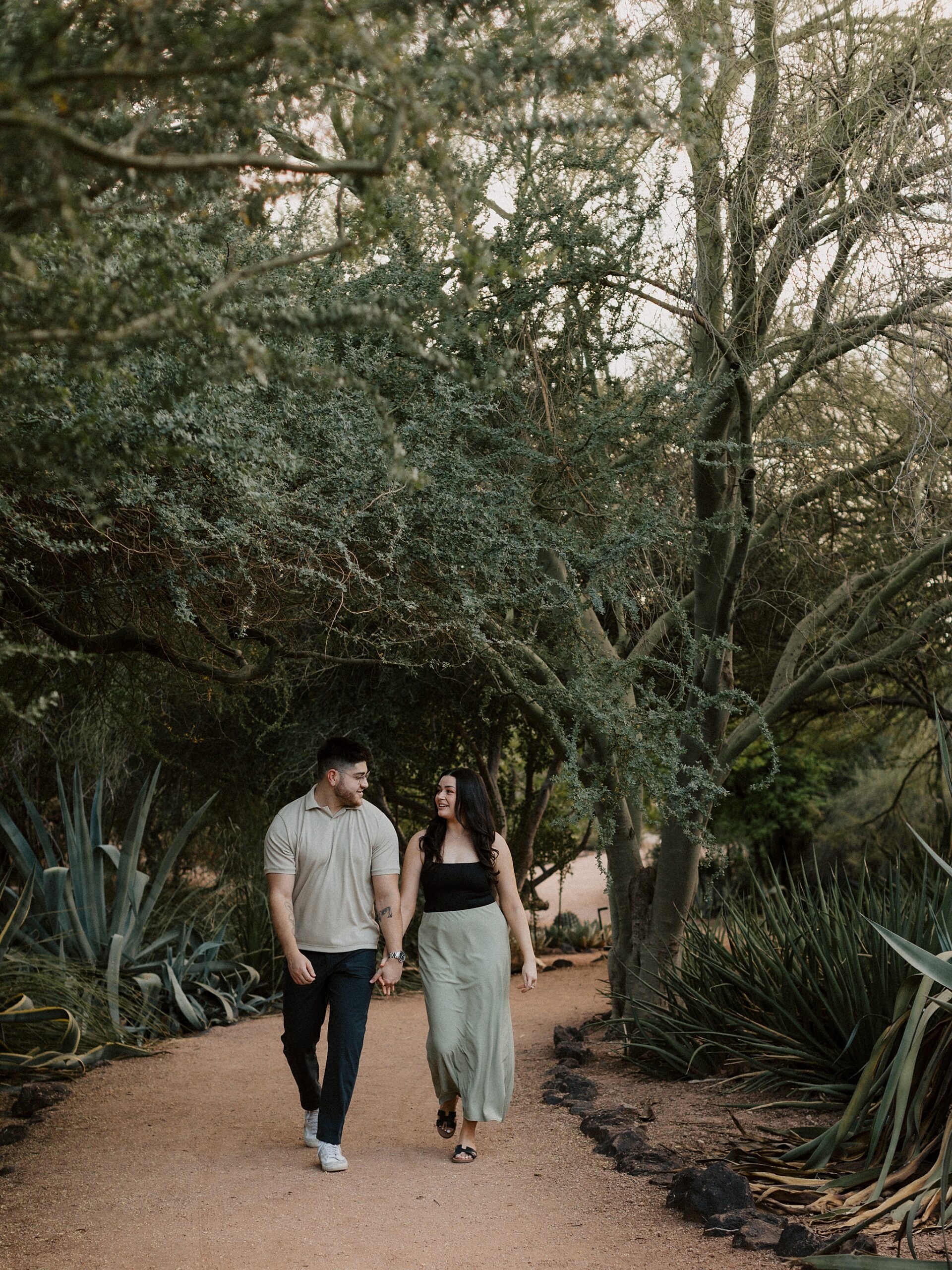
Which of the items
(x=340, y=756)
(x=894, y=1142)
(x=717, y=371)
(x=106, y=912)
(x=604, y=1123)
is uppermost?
(x=717, y=371)

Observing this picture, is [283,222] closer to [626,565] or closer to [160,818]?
[626,565]

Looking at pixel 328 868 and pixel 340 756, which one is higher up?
pixel 340 756

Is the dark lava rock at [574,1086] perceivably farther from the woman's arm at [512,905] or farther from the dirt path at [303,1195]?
the woman's arm at [512,905]

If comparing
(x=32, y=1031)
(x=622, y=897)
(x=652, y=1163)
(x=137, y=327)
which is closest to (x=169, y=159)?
(x=137, y=327)

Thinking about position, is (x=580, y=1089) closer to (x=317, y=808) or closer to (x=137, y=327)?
(x=317, y=808)

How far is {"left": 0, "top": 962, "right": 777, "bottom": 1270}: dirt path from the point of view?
13.5 ft

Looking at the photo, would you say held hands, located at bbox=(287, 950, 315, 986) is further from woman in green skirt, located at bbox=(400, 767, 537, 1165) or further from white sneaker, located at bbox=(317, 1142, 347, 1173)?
white sneaker, located at bbox=(317, 1142, 347, 1173)

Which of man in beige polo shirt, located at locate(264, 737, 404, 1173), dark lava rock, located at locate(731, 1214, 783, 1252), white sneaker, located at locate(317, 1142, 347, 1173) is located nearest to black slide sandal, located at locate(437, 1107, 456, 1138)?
man in beige polo shirt, located at locate(264, 737, 404, 1173)

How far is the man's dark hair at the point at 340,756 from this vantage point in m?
5.52

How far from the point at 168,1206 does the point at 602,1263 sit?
5.94 feet

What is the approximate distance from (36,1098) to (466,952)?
2.71 meters

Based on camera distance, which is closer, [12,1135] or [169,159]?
[169,159]

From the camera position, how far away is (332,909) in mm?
5449

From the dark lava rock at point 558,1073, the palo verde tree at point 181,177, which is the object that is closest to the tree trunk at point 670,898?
the dark lava rock at point 558,1073
